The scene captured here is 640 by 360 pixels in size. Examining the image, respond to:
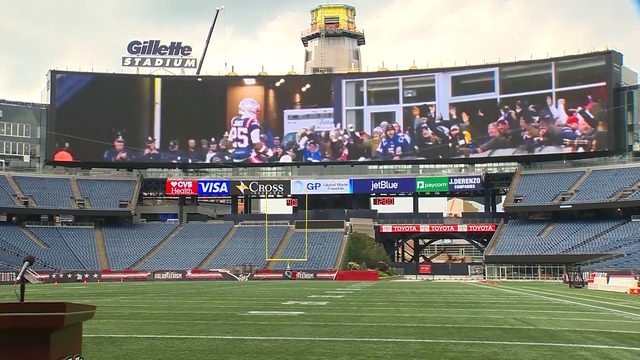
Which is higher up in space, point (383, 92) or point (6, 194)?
point (383, 92)

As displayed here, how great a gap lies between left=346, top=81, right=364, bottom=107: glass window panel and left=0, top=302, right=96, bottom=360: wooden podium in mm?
54029

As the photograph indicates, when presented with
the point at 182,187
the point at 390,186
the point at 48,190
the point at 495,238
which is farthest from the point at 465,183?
the point at 48,190

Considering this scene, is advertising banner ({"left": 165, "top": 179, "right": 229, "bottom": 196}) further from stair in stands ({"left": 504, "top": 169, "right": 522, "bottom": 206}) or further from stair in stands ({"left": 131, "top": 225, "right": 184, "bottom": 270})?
stair in stands ({"left": 504, "top": 169, "right": 522, "bottom": 206})

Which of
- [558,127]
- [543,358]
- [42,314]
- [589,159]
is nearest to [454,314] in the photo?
[543,358]

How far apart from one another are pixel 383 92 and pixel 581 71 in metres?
15.2

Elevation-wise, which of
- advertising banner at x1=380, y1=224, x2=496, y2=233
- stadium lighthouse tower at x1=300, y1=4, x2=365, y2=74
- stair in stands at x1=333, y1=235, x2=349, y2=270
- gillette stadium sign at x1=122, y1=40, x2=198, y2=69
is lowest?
stair in stands at x1=333, y1=235, x2=349, y2=270

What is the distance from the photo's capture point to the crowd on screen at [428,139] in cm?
5288

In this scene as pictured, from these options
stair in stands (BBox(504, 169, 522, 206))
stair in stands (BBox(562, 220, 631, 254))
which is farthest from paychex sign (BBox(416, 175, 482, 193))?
stair in stands (BBox(562, 220, 631, 254))

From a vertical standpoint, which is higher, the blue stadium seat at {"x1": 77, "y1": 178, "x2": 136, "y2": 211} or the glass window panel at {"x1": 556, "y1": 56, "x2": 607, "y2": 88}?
the glass window panel at {"x1": 556, "y1": 56, "x2": 607, "y2": 88}

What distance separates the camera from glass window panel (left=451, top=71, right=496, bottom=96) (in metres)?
55.5

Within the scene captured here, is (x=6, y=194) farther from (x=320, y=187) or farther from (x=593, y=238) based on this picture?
(x=593, y=238)

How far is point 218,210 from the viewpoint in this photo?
8344 centimetres

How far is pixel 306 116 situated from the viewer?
190ft

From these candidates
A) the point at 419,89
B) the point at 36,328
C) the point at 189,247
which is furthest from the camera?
the point at 419,89
